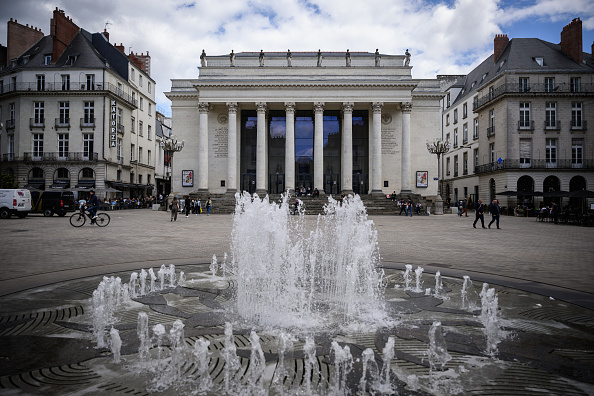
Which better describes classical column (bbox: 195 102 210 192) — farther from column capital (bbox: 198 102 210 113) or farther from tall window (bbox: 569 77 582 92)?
tall window (bbox: 569 77 582 92)

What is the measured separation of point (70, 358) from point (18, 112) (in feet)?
188

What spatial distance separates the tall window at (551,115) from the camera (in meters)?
43.5

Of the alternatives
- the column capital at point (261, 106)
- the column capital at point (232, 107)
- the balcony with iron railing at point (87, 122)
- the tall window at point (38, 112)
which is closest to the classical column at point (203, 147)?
the column capital at point (232, 107)

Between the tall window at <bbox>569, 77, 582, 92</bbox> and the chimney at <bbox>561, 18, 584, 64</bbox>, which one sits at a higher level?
the chimney at <bbox>561, 18, 584, 64</bbox>

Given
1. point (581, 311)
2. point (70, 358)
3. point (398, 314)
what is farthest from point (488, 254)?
point (70, 358)

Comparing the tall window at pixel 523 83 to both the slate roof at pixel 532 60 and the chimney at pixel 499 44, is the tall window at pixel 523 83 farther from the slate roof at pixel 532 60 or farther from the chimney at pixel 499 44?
the chimney at pixel 499 44

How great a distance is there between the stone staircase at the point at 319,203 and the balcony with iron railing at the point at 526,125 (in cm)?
1609

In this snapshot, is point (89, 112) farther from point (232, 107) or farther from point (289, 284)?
point (289, 284)

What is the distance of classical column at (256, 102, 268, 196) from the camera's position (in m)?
40.8

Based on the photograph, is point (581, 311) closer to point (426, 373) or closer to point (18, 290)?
point (426, 373)

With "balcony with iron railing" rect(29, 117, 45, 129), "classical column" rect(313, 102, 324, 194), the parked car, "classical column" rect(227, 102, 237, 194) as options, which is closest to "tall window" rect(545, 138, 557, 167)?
"classical column" rect(313, 102, 324, 194)

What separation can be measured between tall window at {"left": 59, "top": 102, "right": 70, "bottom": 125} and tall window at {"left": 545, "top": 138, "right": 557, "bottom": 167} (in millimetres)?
62154

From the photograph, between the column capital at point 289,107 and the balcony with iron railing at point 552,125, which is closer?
the column capital at point 289,107

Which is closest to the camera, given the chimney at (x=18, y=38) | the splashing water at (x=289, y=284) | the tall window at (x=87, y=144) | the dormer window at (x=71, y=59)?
the splashing water at (x=289, y=284)
